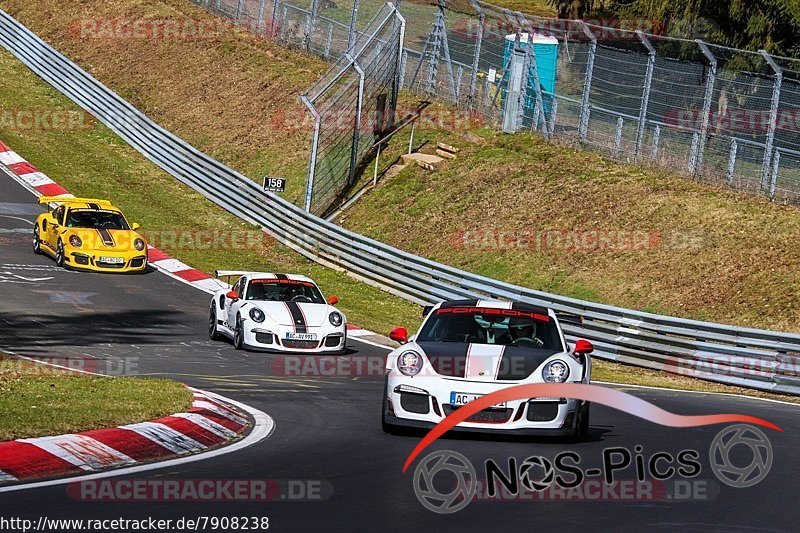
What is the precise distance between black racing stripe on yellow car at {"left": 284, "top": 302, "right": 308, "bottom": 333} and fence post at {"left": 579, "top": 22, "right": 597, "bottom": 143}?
41.9 ft

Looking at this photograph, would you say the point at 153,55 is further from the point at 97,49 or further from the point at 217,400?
the point at 217,400

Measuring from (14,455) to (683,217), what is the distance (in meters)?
20.7

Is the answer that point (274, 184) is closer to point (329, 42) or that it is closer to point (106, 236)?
point (106, 236)

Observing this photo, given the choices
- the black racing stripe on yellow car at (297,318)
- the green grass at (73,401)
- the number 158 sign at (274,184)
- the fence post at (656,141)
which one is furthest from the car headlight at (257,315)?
the fence post at (656,141)

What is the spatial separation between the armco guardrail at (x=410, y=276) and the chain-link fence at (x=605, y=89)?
211cm

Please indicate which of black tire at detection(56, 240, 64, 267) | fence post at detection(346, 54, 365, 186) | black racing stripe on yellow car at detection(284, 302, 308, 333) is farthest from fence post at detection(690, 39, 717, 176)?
black tire at detection(56, 240, 64, 267)

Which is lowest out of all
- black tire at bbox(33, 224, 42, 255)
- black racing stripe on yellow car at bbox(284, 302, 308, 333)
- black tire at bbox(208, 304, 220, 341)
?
black tire at bbox(33, 224, 42, 255)

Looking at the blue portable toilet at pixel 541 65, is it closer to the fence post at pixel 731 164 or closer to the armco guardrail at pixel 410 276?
the fence post at pixel 731 164

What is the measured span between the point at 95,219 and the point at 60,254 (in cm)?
114

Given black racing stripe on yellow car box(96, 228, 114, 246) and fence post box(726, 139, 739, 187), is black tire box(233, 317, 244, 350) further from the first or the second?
fence post box(726, 139, 739, 187)

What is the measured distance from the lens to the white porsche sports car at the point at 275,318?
61.3 feet

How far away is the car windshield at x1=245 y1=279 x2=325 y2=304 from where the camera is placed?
19.7m

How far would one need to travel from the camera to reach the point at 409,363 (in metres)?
11.2

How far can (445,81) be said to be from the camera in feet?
123
